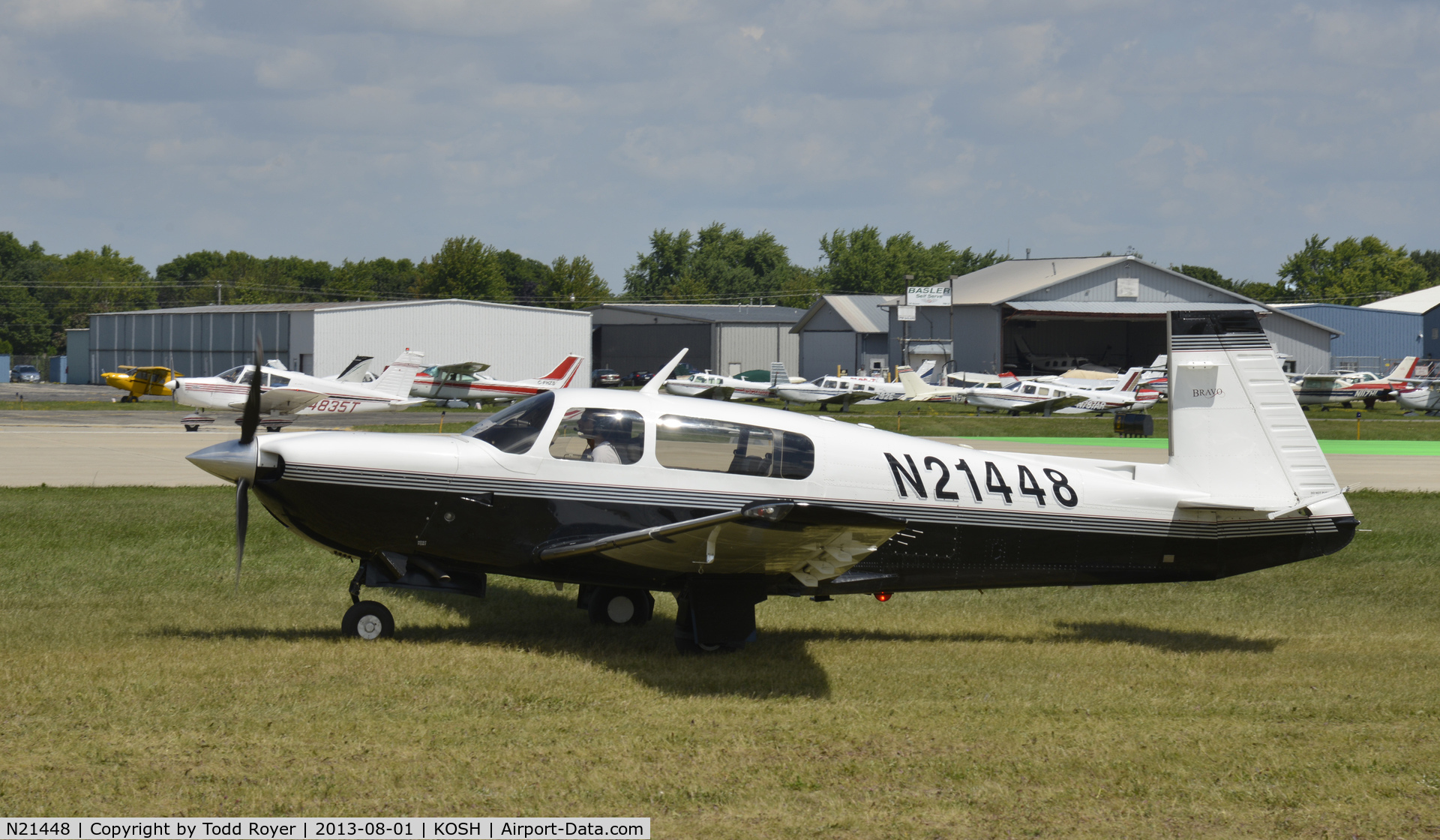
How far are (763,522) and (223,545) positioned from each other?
9183 millimetres

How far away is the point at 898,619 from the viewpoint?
10.5 metres

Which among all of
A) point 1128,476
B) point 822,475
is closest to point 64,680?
point 822,475

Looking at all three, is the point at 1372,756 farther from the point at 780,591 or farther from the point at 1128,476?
the point at 780,591

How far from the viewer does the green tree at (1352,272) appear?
421 feet

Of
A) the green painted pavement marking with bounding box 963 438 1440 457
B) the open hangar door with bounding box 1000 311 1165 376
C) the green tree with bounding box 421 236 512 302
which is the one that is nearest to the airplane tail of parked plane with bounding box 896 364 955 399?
the green painted pavement marking with bounding box 963 438 1440 457

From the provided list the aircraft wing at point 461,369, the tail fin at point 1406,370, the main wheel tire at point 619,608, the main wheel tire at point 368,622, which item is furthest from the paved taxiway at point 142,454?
the tail fin at point 1406,370

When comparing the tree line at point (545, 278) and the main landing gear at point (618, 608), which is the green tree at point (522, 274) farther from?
the main landing gear at point (618, 608)

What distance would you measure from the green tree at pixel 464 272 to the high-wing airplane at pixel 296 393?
86490 millimetres

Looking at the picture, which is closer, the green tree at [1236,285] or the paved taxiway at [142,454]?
the paved taxiway at [142,454]

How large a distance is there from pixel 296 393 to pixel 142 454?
Result: 6.38 meters

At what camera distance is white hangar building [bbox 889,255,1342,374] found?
7325cm

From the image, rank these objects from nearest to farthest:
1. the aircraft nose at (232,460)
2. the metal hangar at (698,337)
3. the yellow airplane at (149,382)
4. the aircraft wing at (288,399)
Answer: the aircraft nose at (232,460), the aircraft wing at (288,399), the yellow airplane at (149,382), the metal hangar at (698,337)

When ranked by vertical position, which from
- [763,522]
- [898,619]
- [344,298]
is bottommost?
[898,619]

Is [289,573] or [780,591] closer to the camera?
[780,591]
